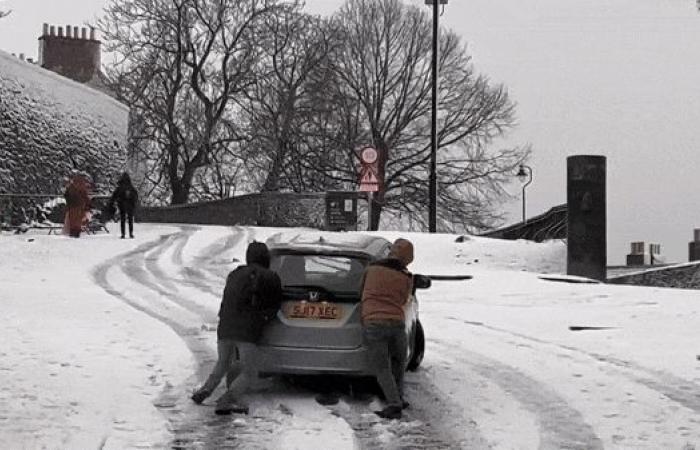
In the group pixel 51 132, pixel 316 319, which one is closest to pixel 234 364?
pixel 316 319

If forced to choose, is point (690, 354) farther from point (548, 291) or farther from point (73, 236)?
point (73, 236)

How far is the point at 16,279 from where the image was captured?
19.2 m

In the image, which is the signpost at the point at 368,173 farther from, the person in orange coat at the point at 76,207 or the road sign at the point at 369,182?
the person in orange coat at the point at 76,207

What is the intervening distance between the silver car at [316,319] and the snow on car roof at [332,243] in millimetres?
36

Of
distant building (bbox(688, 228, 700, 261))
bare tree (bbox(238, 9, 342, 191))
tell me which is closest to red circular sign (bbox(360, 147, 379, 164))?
bare tree (bbox(238, 9, 342, 191))

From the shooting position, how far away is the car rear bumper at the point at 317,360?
9.02 meters

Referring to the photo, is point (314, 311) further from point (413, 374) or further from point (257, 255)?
point (413, 374)

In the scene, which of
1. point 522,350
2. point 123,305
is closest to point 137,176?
point 123,305

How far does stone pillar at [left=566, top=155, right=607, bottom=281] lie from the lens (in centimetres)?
2397

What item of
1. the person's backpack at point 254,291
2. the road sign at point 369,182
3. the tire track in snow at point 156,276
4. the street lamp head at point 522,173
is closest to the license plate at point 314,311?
the person's backpack at point 254,291

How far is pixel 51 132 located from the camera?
33750mm

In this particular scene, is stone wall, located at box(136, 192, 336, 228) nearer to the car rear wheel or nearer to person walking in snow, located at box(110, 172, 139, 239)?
person walking in snow, located at box(110, 172, 139, 239)

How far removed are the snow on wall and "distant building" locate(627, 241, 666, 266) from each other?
24.6 meters

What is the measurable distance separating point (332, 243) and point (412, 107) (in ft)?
136
